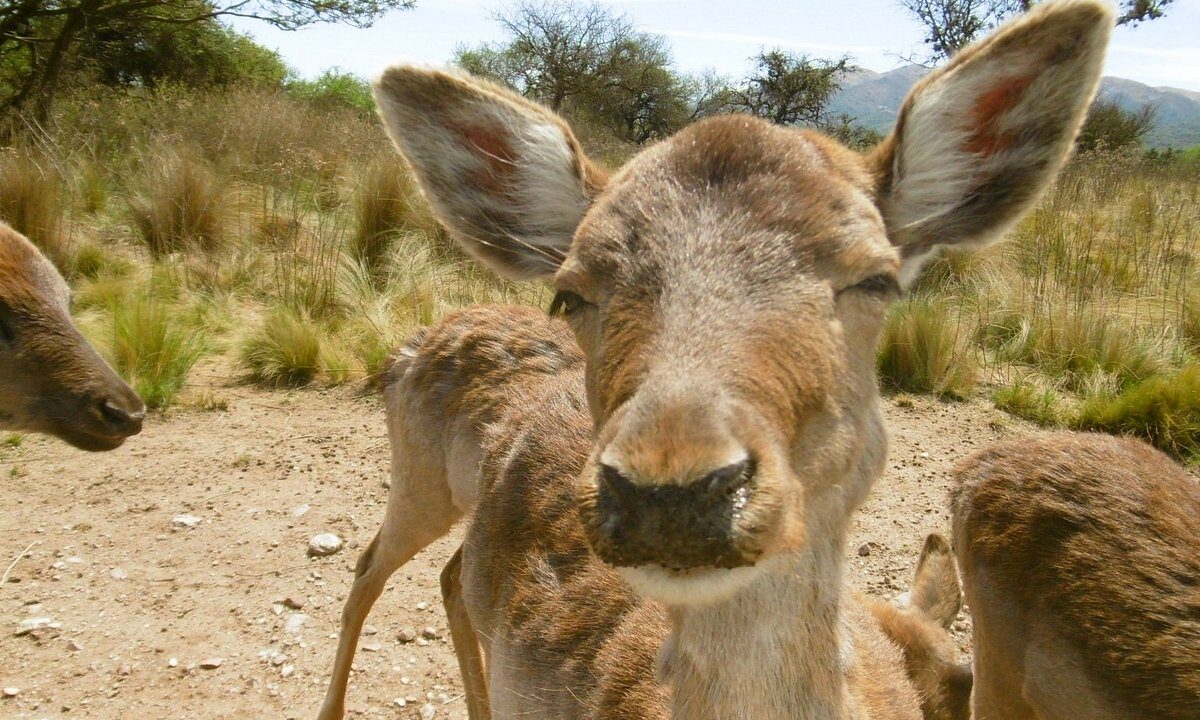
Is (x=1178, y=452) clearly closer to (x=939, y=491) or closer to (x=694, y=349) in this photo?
(x=939, y=491)

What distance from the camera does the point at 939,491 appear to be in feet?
18.7

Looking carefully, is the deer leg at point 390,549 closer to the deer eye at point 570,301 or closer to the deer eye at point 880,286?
the deer eye at point 570,301

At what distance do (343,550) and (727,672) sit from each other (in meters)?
3.96

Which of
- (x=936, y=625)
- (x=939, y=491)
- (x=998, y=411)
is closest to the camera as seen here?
(x=936, y=625)

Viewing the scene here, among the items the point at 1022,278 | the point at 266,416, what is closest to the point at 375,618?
the point at 266,416

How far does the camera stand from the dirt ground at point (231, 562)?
4145 mm

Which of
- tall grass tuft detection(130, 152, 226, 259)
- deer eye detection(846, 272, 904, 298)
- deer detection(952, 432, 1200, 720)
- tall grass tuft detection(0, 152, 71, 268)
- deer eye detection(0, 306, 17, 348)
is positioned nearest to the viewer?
deer eye detection(846, 272, 904, 298)

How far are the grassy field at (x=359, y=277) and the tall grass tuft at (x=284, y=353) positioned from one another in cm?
2

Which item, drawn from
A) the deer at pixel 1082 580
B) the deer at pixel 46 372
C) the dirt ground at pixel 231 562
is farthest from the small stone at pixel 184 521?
the deer at pixel 1082 580

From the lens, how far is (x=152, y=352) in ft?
24.5

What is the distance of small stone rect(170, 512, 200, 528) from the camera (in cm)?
545

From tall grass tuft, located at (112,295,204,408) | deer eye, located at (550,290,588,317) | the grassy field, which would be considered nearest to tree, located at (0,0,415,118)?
the grassy field

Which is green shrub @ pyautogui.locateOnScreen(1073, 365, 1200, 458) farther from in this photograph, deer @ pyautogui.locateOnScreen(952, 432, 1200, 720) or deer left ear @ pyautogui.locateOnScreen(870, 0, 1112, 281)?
deer left ear @ pyautogui.locateOnScreen(870, 0, 1112, 281)

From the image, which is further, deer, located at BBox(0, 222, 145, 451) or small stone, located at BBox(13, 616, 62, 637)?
deer, located at BBox(0, 222, 145, 451)
